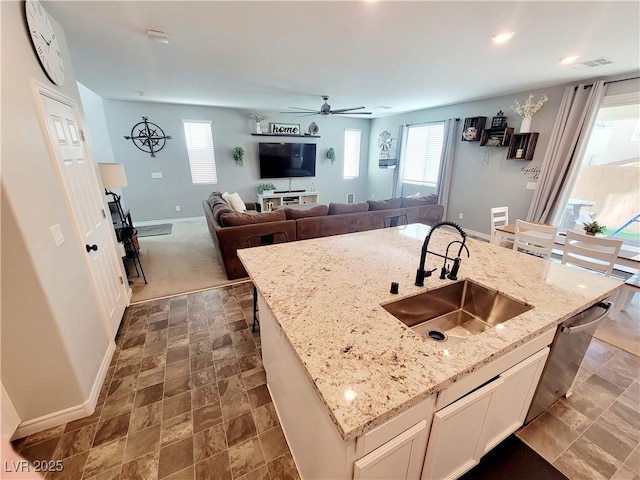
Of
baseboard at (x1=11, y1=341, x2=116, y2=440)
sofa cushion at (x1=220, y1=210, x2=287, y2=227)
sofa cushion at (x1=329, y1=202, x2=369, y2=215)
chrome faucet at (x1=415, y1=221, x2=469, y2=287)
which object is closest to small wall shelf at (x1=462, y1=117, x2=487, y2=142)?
sofa cushion at (x1=329, y1=202, x2=369, y2=215)

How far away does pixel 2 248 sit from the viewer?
1.18 metres

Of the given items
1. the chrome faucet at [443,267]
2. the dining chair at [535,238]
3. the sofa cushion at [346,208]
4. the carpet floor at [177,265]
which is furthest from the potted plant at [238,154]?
the chrome faucet at [443,267]

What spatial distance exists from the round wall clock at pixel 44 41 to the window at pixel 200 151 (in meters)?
4.00

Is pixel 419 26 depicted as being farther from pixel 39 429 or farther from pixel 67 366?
pixel 39 429

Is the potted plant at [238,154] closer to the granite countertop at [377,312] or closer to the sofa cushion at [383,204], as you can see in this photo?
the sofa cushion at [383,204]

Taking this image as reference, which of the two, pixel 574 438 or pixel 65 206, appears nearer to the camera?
pixel 574 438

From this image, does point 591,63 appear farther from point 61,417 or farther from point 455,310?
point 61,417

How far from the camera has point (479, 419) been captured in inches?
42.2

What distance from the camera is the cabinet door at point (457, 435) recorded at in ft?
3.03

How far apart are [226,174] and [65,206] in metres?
4.76

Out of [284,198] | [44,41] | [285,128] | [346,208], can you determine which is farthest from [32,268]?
[285,128]

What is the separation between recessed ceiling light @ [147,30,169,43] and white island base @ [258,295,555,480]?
104 inches

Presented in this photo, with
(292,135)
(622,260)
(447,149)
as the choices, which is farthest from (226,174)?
(622,260)

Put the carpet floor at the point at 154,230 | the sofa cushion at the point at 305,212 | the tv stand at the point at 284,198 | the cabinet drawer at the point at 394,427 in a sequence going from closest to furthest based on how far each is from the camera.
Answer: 1. the cabinet drawer at the point at 394,427
2. the sofa cushion at the point at 305,212
3. the carpet floor at the point at 154,230
4. the tv stand at the point at 284,198
